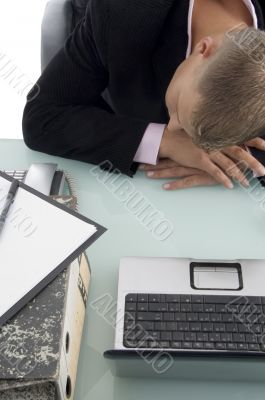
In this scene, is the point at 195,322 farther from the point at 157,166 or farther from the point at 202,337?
the point at 157,166

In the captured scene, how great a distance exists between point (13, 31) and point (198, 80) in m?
1.68

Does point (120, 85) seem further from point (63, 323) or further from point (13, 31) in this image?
point (13, 31)

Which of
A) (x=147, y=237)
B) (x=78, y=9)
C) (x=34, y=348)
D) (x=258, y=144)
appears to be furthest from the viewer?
(x=78, y=9)

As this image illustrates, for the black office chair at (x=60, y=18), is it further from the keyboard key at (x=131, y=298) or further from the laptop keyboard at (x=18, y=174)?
the keyboard key at (x=131, y=298)

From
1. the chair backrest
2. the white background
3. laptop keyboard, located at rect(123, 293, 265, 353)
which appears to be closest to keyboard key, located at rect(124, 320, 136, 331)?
laptop keyboard, located at rect(123, 293, 265, 353)

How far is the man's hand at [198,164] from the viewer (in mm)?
853

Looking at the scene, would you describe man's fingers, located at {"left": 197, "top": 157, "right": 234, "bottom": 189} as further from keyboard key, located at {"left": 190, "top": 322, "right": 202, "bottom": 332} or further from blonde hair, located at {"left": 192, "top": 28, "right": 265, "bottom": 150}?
keyboard key, located at {"left": 190, "top": 322, "right": 202, "bottom": 332}

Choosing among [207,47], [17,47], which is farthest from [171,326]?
[17,47]

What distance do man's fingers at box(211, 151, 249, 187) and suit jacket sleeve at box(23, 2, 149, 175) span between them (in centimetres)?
16

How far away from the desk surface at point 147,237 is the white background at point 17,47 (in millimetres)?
933

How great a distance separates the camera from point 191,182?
2.80ft

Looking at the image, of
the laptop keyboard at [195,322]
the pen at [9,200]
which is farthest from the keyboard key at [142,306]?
the pen at [9,200]

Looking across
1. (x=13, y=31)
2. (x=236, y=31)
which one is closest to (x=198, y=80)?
(x=236, y=31)

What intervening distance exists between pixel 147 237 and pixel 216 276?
149 millimetres
